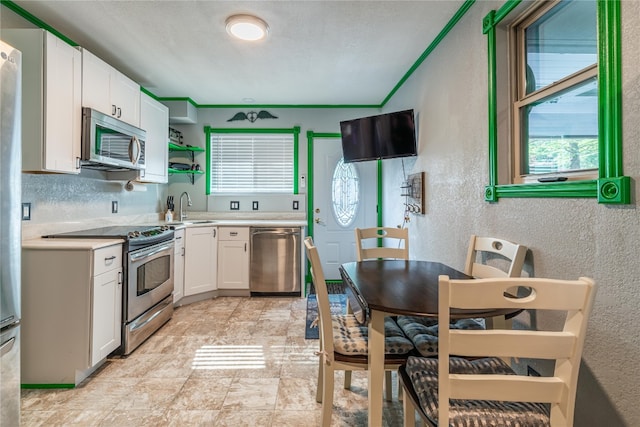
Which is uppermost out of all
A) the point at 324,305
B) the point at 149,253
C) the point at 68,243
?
the point at 68,243

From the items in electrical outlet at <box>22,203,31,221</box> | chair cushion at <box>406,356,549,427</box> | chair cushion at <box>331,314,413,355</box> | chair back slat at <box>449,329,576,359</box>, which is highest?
electrical outlet at <box>22,203,31,221</box>

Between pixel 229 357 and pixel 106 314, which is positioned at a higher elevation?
pixel 106 314

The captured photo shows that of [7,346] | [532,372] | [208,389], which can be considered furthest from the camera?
[208,389]

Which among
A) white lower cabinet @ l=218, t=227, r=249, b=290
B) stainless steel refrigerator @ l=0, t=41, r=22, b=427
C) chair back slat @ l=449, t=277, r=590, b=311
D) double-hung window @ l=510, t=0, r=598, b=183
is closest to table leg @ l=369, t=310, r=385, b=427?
chair back slat @ l=449, t=277, r=590, b=311

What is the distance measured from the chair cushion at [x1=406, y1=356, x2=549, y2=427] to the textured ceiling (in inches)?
87.0

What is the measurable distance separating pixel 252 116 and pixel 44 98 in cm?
264

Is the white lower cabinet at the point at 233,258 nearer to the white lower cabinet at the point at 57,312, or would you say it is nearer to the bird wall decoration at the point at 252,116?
the bird wall decoration at the point at 252,116

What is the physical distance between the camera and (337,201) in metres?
4.55

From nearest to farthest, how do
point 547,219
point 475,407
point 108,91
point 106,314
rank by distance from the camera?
point 475,407, point 547,219, point 106,314, point 108,91

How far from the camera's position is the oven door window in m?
2.58

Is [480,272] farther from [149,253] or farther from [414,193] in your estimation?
[149,253]

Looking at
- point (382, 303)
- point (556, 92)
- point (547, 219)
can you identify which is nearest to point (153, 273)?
point (382, 303)

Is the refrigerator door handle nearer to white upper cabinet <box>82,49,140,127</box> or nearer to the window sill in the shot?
white upper cabinet <box>82,49,140,127</box>

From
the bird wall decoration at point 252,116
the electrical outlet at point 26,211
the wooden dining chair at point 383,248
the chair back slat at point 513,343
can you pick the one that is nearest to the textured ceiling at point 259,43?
the bird wall decoration at point 252,116
